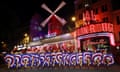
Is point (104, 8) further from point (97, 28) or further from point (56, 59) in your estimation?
point (56, 59)

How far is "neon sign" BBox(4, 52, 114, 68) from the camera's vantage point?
16422 millimetres

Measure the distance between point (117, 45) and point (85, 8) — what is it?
856 cm

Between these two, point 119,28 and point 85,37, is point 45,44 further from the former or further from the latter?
point 119,28

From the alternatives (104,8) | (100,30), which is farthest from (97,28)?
(104,8)

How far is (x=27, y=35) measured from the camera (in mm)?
60625

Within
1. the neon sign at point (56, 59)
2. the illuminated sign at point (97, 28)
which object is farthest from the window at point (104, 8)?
the neon sign at point (56, 59)

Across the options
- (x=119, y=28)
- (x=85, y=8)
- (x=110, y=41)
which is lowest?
(x=110, y=41)

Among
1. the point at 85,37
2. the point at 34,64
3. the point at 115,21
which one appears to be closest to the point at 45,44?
the point at 85,37

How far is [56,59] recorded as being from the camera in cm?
1720

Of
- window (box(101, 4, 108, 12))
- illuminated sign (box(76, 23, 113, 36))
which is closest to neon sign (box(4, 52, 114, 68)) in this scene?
illuminated sign (box(76, 23, 113, 36))

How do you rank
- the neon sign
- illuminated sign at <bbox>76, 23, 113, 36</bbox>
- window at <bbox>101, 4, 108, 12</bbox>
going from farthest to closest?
window at <bbox>101, 4, 108, 12</bbox> → illuminated sign at <bbox>76, 23, 113, 36</bbox> → the neon sign

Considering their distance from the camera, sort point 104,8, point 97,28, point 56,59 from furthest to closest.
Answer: point 104,8 → point 97,28 → point 56,59

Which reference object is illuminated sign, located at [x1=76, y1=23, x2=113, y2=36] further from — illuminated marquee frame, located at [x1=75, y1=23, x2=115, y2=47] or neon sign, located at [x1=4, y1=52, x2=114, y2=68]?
neon sign, located at [x1=4, y1=52, x2=114, y2=68]

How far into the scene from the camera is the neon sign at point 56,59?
647 inches
